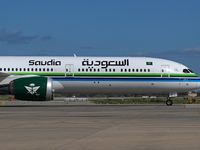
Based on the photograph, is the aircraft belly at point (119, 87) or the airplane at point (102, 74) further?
the aircraft belly at point (119, 87)

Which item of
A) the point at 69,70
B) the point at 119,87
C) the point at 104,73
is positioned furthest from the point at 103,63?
the point at 69,70

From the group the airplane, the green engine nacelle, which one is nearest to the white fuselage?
the airplane

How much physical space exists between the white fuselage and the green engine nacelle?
1.79 metres

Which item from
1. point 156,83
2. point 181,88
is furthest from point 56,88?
point 181,88

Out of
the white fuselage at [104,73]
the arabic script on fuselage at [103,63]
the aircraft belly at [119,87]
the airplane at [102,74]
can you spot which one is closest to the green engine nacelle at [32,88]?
the airplane at [102,74]

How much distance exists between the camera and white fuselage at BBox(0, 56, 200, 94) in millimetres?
36156

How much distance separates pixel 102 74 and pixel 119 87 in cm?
208

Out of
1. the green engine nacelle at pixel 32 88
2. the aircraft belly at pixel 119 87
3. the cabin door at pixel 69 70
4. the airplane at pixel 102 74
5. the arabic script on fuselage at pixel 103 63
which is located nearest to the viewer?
the green engine nacelle at pixel 32 88

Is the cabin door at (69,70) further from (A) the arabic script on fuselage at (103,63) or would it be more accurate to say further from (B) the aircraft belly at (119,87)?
(A) the arabic script on fuselage at (103,63)

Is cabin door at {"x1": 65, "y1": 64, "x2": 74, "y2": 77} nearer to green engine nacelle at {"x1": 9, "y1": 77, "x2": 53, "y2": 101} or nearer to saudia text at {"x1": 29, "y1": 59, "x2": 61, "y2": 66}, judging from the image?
saudia text at {"x1": 29, "y1": 59, "x2": 61, "y2": 66}

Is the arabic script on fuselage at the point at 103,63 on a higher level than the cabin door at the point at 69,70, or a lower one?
higher

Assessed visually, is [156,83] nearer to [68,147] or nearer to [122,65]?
[122,65]

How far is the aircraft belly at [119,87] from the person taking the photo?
120 feet

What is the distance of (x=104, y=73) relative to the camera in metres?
36.5
